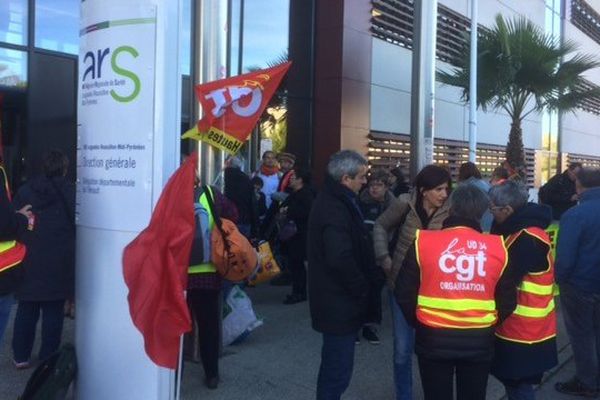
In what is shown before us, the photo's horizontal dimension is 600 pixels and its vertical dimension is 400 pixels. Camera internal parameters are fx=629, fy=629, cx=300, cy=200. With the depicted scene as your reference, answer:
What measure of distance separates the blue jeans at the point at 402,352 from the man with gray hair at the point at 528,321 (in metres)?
0.73

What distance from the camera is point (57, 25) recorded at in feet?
28.5

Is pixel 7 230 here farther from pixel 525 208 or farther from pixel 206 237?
pixel 525 208

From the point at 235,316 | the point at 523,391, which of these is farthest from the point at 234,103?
the point at 523,391

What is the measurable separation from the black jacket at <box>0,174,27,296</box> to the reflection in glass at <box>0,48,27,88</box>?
4899mm

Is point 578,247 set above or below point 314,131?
below

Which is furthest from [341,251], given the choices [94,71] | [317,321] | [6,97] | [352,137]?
[352,137]

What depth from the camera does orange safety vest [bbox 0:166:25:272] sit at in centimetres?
391

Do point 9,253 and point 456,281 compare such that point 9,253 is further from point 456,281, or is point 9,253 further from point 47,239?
point 456,281

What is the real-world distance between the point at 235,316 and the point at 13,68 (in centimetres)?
491

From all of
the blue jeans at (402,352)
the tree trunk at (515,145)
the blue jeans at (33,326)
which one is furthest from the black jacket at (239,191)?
the tree trunk at (515,145)

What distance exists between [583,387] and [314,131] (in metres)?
7.96

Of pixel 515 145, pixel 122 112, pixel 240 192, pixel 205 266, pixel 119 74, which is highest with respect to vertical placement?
pixel 515 145

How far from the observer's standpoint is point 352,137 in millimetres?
12188

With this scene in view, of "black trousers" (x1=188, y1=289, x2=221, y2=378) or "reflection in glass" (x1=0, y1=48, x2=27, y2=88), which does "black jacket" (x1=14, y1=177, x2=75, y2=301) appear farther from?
"reflection in glass" (x1=0, y1=48, x2=27, y2=88)
